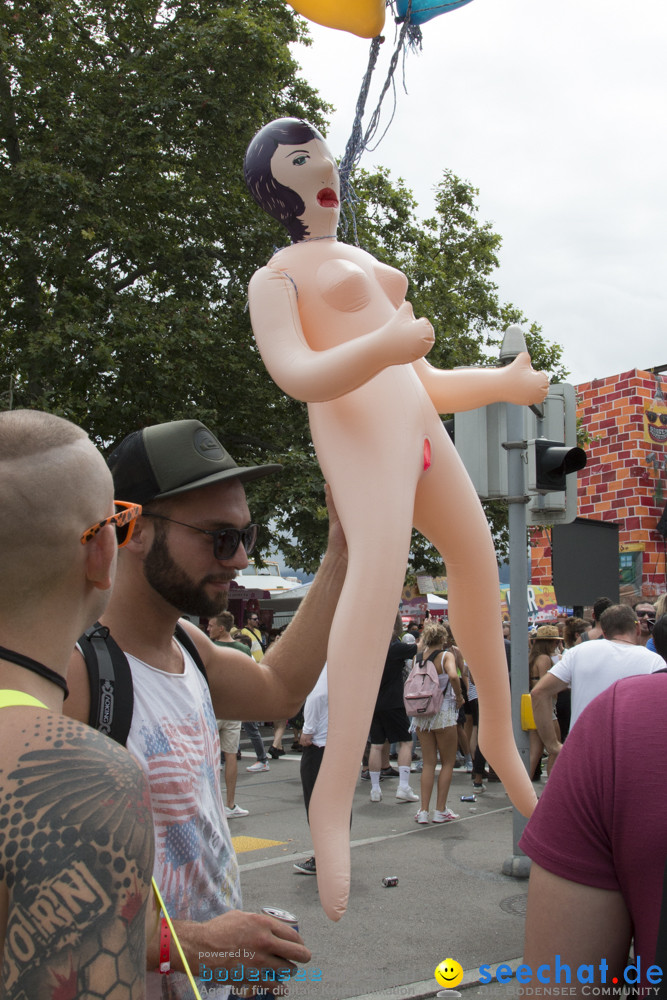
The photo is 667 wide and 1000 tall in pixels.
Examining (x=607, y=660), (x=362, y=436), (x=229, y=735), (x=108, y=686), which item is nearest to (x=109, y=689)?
(x=108, y=686)

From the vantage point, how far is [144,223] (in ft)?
36.8

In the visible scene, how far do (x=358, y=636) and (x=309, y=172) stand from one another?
1.17 m

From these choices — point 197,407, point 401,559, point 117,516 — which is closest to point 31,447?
point 117,516

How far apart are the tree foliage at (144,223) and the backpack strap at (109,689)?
874cm

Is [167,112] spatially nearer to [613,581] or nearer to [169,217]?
[169,217]

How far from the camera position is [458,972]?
3.89 metres

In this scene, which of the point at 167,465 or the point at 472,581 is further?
the point at 472,581

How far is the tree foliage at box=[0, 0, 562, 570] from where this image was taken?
34.5 feet

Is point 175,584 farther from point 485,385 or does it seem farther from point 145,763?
point 485,385

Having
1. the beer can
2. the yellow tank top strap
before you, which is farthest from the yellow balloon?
the beer can

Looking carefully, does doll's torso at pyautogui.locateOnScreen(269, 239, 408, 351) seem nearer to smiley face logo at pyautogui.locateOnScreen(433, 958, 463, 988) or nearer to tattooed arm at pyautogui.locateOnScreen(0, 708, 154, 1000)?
tattooed arm at pyautogui.locateOnScreen(0, 708, 154, 1000)

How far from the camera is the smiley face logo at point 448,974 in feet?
12.2

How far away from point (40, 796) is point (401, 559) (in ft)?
4.10

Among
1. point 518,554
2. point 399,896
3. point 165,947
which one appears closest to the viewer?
point 165,947
